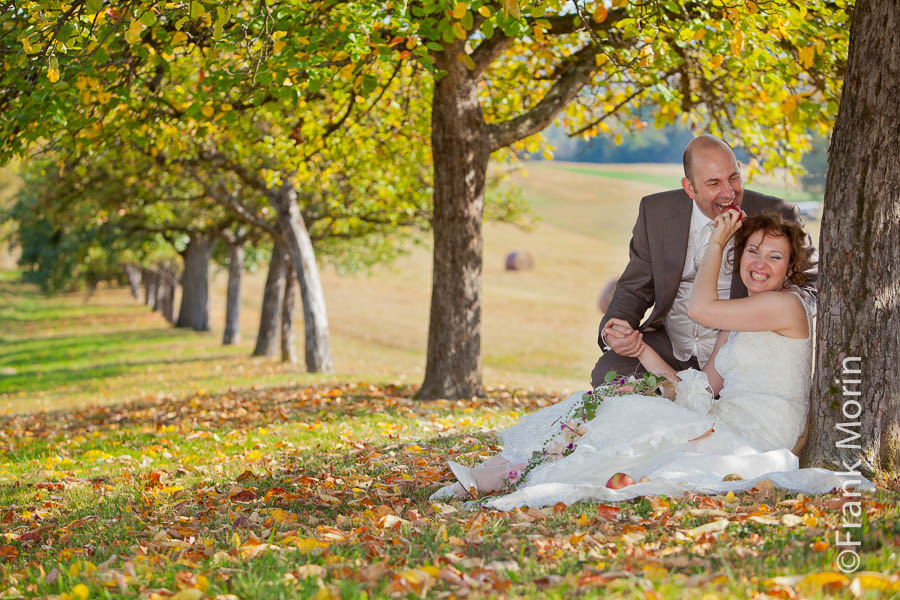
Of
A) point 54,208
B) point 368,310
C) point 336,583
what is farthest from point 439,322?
point 368,310

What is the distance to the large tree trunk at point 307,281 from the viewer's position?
17.3 metres

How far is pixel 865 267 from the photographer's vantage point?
4.80 metres

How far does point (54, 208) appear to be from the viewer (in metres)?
20.3

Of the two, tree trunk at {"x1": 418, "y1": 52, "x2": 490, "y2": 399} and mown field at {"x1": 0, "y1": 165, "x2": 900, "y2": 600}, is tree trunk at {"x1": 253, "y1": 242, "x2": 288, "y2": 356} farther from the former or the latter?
tree trunk at {"x1": 418, "y1": 52, "x2": 490, "y2": 399}

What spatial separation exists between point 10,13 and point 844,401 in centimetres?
706

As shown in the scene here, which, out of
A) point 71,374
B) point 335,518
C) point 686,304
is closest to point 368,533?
point 335,518

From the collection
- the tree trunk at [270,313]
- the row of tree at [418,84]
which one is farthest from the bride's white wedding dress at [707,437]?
the tree trunk at [270,313]

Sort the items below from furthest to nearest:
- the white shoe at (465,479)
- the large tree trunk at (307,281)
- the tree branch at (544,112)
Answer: the large tree trunk at (307,281) < the tree branch at (544,112) < the white shoe at (465,479)

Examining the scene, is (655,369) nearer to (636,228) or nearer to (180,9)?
(636,228)

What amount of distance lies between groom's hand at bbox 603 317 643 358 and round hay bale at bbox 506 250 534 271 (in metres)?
63.9

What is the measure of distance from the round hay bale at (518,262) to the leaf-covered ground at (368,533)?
2424 inches

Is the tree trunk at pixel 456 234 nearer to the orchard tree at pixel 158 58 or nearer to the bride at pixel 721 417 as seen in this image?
the orchard tree at pixel 158 58

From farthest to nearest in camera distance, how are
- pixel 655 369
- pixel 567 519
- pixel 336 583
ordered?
1. pixel 655 369
2. pixel 567 519
3. pixel 336 583

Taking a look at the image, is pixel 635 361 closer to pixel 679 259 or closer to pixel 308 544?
pixel 679 259
